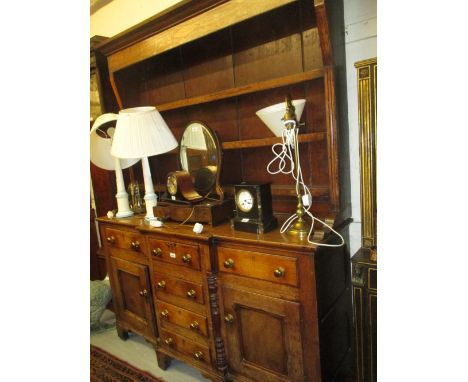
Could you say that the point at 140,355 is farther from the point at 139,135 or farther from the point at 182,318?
the point at 139,135

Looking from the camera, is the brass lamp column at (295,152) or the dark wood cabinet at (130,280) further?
the dark wood cabinet at (130,280)

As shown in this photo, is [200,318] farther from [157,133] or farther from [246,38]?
[246,38]

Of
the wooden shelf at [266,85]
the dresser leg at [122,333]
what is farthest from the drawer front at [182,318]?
the wooden shelf at [266,85]

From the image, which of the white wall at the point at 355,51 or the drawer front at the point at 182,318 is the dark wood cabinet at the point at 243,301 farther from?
the white wall at the point at 355,51

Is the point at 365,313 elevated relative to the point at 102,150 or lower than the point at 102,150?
lower

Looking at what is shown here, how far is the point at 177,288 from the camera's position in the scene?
1.62m

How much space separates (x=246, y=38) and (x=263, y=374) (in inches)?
67.0

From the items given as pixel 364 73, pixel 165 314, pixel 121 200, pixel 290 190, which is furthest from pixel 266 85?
pixel 165 314

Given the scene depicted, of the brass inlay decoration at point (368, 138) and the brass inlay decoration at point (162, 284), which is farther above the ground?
the brass inlay decoration at point (368, 138)

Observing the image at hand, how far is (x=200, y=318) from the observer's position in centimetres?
155

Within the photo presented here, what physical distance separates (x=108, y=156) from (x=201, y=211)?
3.22 feet

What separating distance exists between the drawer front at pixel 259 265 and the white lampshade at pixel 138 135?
2.26 ft

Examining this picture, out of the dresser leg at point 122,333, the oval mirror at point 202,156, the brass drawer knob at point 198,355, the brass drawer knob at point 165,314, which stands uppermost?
the oval mirror at point 202,156

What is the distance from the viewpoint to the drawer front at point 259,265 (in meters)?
1.22
